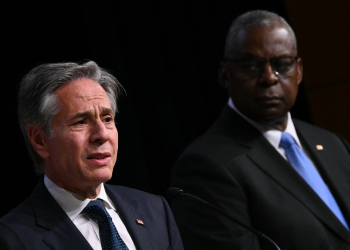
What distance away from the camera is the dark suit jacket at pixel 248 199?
2422 millimetres

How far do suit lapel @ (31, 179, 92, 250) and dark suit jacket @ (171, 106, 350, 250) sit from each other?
79 cm

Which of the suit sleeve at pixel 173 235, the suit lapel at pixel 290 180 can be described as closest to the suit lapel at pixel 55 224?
the suit sleeve at pixel 173 235

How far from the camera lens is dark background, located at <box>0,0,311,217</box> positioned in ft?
9.18

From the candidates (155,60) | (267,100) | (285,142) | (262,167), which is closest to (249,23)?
(267,100)

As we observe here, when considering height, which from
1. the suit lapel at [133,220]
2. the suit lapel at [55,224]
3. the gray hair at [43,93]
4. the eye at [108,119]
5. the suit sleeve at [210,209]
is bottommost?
the suit sleeve at [210,209]

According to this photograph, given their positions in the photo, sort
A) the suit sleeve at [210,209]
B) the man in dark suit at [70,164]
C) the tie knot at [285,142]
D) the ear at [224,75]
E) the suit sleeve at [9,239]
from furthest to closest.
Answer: the ear at [224,75] < the tie knot at [285,142] < the suit sleeve at [210,209] < the man in dark suit at [70,164] < the suit sleeve at [9,239]

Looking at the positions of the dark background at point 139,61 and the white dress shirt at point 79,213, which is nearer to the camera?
the white dress shirt at point 79,213

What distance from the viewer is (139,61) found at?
3.47 metres

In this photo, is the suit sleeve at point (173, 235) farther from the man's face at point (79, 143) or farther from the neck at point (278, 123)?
the neck at point (278, 123)

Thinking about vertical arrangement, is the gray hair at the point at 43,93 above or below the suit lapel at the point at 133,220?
above

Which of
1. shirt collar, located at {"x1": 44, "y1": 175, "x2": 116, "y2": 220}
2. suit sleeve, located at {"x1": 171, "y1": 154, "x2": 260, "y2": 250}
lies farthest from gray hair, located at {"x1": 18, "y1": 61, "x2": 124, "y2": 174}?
suit sleeve, located at {"x1": 171, "y1": 154, "x2": 260, "y2": 250}

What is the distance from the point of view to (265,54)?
276 cm

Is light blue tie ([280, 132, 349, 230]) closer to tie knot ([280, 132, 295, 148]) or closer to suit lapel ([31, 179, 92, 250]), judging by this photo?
tie knot ([280, 132, 295, 148])

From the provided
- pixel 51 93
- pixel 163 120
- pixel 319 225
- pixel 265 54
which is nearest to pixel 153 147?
pixel 163 120
